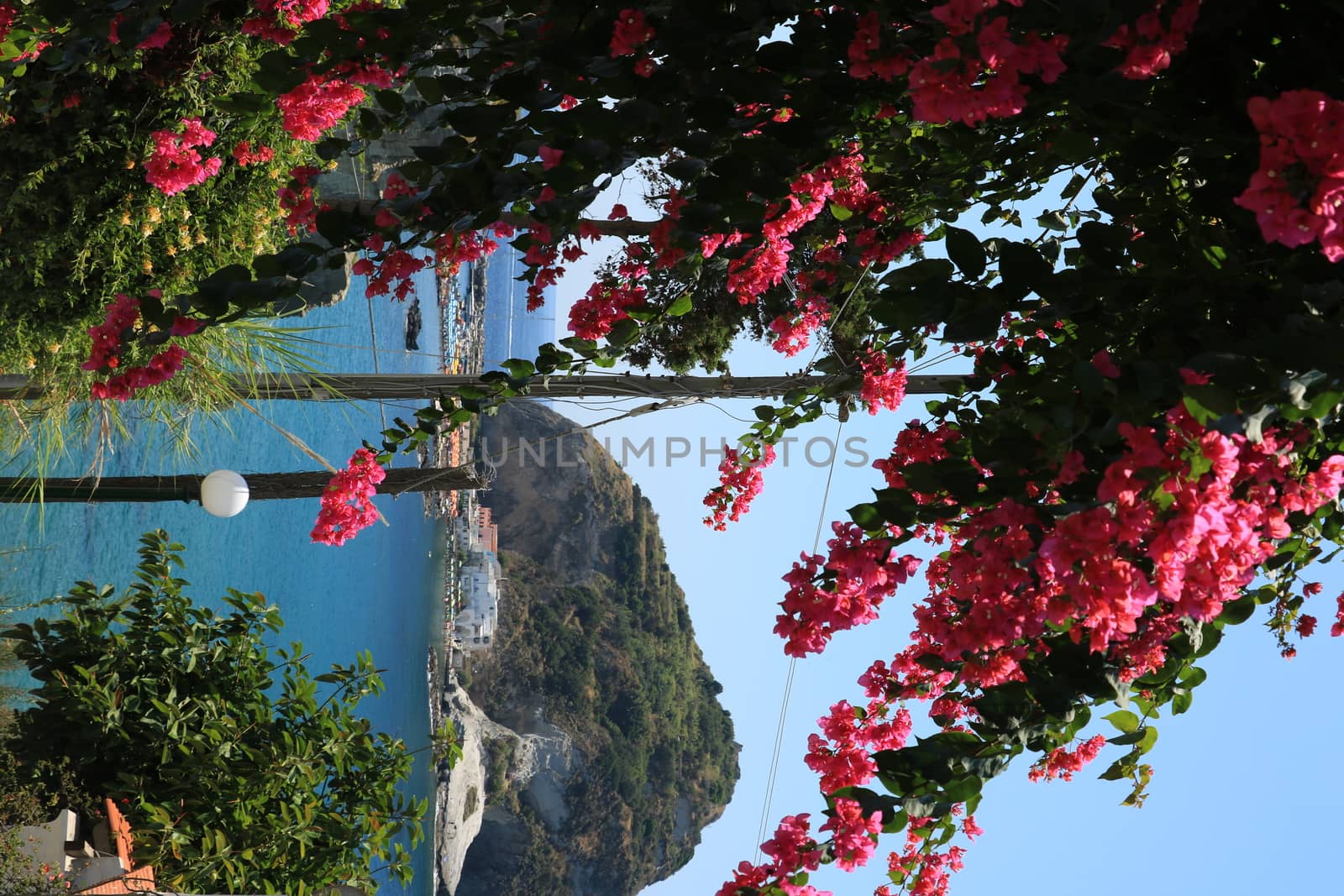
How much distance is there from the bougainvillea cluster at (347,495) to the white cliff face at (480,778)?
26441mm

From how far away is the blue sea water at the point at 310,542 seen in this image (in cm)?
897

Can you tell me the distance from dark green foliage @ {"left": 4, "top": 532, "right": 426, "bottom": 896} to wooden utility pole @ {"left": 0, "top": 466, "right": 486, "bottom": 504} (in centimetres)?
24

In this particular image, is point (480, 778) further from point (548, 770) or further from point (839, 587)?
point (839, 587)

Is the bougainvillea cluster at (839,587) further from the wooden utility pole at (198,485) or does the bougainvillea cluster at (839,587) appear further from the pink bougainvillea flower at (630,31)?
the wooden utility pole at (198,485)

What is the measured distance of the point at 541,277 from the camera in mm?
2768

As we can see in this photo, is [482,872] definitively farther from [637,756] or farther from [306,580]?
[306,580]

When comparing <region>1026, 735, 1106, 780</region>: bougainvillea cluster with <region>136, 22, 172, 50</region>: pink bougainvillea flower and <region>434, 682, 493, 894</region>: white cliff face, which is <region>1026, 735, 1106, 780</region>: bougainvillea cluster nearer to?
<region>136, 22, 172, 50</region>: pink bougainvillea flower

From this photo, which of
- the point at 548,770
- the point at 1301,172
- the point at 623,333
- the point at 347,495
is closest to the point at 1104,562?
the point at 1301,172

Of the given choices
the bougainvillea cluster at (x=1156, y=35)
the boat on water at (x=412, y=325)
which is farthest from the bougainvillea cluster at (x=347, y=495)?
the boat on water at (x=412, y=325)

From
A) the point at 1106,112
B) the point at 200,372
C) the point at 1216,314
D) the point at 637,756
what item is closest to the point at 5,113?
the point at 200,372

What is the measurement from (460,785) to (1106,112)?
3120cm

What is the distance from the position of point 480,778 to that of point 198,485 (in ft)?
98.9

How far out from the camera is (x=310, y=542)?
19.8 m

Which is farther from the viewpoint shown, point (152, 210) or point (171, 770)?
point (171, 770)
